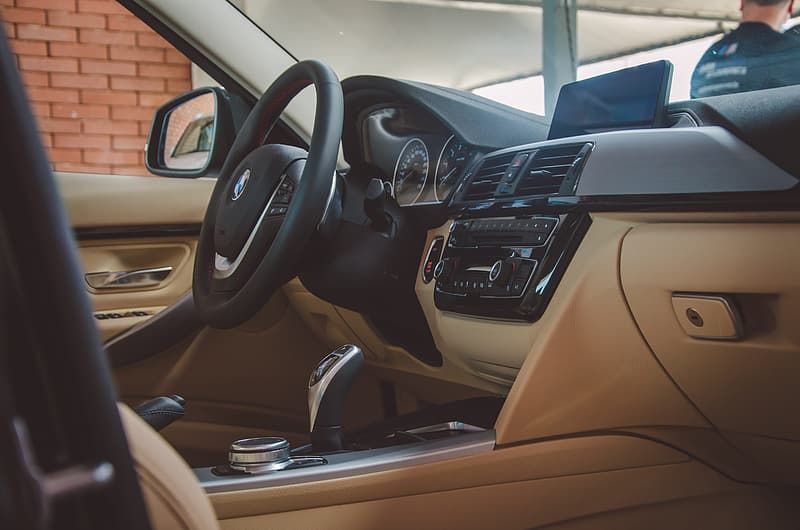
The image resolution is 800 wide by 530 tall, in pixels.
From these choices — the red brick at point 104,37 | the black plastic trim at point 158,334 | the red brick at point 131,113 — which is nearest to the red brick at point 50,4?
the red brick at point 104,37

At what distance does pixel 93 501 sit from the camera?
0.32 m

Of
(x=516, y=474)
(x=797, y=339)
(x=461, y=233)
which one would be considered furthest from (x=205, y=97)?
(x=797, y=339)

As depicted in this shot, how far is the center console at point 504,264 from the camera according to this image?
98 centimetres

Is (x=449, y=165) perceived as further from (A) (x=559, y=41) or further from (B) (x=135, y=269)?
(A) (x=559, y=41)

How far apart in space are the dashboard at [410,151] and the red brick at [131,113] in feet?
9.30

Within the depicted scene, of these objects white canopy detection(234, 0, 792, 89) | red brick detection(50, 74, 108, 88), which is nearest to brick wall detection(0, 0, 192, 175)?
red brick detection(50, 74, 108, 88)

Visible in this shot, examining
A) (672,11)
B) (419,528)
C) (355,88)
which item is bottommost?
(419,528)

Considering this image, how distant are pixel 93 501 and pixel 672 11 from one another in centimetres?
252

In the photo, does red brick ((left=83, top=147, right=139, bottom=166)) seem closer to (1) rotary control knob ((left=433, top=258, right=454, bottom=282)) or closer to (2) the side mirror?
(2) the side mirror

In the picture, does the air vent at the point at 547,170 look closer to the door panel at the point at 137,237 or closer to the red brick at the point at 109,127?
the door panel at the point at 137,237

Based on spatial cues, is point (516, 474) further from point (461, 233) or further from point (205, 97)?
point (205, 97)

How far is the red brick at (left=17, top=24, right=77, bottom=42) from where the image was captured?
3.65 m

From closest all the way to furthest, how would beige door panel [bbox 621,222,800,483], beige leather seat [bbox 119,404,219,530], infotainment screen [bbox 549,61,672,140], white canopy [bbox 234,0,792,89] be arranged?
beige leather seat [bbox 119,404,219,530] → beige door panel [bbox 621,222,800,483] → infotainment screen [bbox 549,61,672,140] → white canopy [bbox 234,0,792,89]

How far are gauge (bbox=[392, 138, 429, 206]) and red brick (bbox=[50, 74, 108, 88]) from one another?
2.99 m
